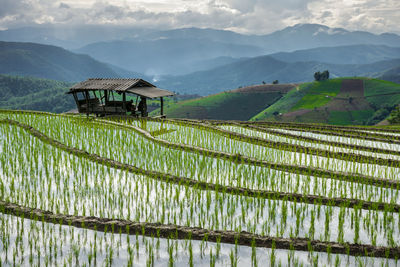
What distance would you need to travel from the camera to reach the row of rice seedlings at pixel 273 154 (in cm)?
938

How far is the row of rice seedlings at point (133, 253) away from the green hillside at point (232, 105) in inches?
4075

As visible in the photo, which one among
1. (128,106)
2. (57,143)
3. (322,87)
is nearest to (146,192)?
(57,143)

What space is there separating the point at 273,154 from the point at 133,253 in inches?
306

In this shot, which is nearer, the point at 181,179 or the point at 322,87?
the point at 181,179

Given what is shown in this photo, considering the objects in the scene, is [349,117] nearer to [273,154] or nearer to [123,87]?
[123,87]

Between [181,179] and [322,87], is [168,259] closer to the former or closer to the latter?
[181,179]

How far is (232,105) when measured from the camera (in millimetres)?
118938

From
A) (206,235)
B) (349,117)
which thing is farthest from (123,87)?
(349,117)

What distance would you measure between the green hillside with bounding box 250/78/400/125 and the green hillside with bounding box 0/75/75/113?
287 ft

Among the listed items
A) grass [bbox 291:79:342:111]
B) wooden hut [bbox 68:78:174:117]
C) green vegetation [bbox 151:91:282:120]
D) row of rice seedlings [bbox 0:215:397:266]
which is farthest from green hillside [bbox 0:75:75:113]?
row of rice seedlings [bbox 0:215:397:266]

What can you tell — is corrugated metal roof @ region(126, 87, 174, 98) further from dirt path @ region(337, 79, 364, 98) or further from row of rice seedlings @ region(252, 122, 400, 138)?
dirt path @ region(337, 79, 364, 98)

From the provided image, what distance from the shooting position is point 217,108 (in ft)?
383

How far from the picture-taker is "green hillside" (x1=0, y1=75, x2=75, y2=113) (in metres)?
134

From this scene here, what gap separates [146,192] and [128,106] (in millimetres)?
14671
